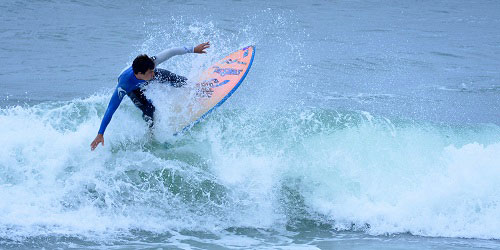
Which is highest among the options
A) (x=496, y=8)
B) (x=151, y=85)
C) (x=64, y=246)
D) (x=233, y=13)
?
(x=496, y=8)

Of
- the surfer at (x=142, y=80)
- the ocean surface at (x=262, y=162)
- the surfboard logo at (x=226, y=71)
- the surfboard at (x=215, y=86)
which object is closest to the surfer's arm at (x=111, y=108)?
the surfer at (x=142, y=80)

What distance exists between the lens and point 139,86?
7.53m

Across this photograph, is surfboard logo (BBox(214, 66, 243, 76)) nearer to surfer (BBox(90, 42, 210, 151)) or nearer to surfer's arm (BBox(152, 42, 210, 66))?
surfer (BBox(90, 42, 210, 151))

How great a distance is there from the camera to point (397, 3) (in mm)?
28688

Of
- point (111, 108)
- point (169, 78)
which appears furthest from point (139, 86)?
point (111, 108)

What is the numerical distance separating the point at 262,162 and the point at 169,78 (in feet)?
5.34

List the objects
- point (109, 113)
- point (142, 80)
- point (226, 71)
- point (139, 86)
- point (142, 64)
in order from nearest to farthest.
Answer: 1. point (142, 64)
2. point (109, 113)
3. point (142, 80)
4. point (139, 86)
5. point (226, 71)

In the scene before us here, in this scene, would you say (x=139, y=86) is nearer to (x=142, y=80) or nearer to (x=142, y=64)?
(x=142, y=80)

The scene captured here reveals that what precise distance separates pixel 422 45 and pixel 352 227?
12.2 metres

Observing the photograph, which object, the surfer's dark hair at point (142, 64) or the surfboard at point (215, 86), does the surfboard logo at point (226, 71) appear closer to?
the surfboard at point (215, 86)

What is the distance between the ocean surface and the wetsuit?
18 centimetres

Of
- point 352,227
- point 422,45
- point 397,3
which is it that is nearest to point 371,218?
point 352,227

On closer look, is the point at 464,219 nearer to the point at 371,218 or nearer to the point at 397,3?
the point at 371,218

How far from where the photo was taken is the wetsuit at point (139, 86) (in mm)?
7031
